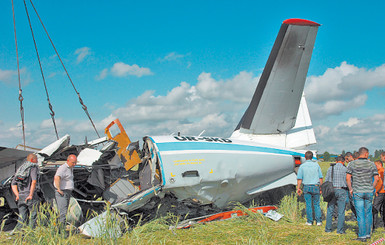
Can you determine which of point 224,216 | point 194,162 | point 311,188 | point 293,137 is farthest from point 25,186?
point 293,137

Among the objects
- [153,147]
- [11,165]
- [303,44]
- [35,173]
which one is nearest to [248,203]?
[153,147]

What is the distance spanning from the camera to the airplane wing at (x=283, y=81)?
776 centimetres

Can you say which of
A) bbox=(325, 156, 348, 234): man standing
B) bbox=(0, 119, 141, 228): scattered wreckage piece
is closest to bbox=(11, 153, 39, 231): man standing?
bbox=(0, 119, 141, 228): scattered wreckage piece

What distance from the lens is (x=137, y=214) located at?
6.50 m

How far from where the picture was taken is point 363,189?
590cm

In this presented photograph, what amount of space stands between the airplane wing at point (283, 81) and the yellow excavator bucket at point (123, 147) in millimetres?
3356

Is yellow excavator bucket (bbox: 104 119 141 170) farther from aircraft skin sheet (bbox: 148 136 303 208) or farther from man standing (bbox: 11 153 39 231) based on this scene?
man standing (bbox: 11 153 39 231)

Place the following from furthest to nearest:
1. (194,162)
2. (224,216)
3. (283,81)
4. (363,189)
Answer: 1. (283,81)
2. (224,216)
3. (194,162)
4. (363,189)

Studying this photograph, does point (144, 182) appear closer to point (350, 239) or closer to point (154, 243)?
point (154, 243)

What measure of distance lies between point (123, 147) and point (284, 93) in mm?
4444

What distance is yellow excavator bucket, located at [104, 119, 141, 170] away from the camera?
760cm

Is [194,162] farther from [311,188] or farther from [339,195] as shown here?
[339,195]

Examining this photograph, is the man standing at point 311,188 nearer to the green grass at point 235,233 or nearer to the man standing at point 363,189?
the green grass at point 235,233

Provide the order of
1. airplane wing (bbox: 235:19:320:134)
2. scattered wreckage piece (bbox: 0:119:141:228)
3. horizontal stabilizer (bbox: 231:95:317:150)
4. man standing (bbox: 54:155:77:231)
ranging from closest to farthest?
man standing (bbox: 54:155:77:231), scattered wreckage piece (bbox: 0:119:141:228), airplane wing (bbox: 235:19:320:134), horizontal stabilizer (bbox: 231:95:317:150)
